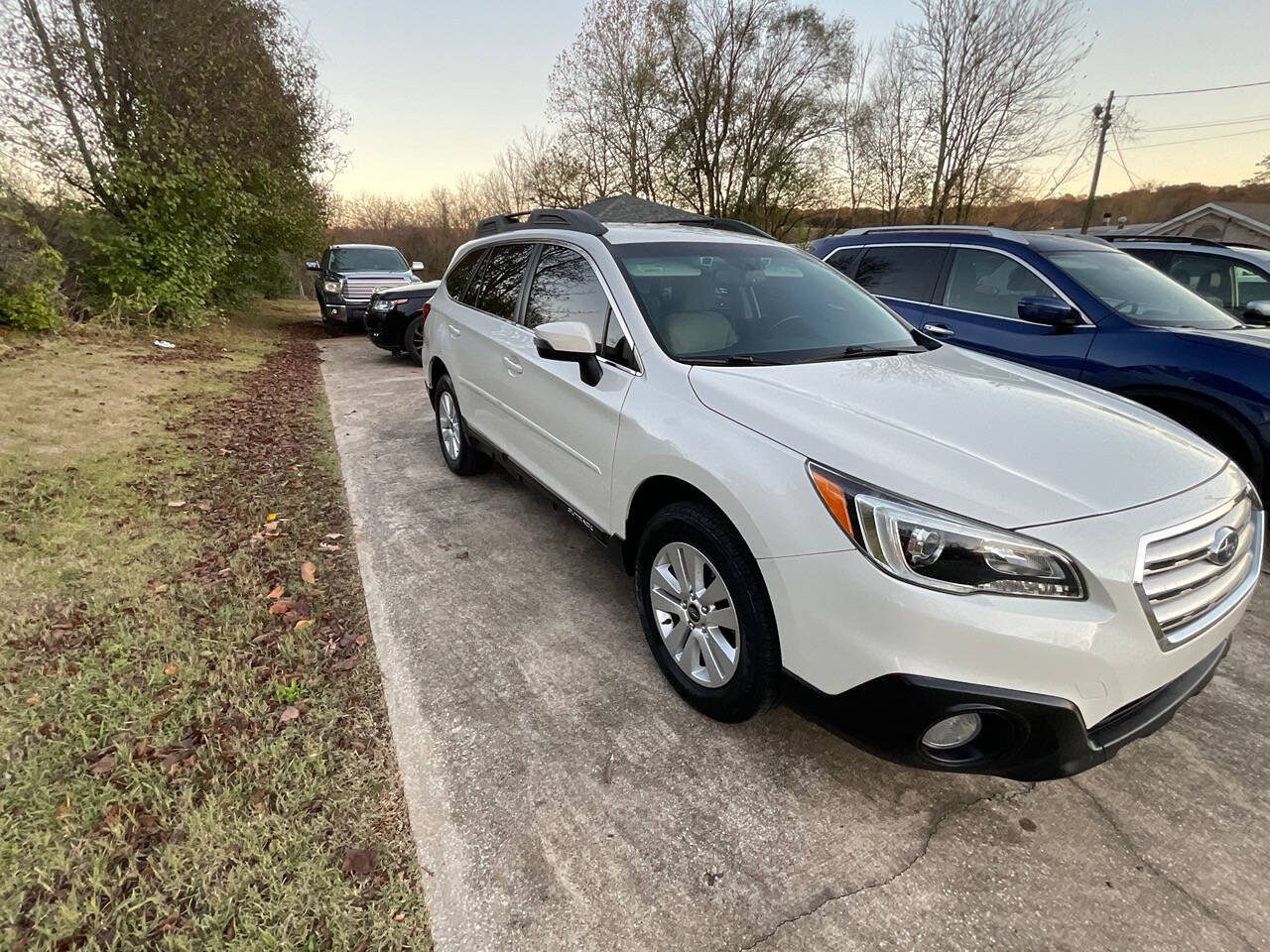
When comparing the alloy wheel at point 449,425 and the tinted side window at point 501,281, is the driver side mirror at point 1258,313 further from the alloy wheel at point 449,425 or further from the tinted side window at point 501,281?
the alloy wheel at point 449,425

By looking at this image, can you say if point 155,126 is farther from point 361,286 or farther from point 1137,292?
point 1137,292

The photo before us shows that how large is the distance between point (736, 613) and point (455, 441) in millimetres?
3256

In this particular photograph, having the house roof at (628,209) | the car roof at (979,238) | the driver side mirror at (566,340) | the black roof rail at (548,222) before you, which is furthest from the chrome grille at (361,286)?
the driver side mirror at (566,340)

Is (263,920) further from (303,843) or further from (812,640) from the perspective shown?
(812,640)

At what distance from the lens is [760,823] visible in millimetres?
1927

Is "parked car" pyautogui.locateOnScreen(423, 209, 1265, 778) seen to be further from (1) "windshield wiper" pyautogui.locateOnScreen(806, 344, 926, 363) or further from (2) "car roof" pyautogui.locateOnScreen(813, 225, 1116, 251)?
(2) "car roof" pyautogui.locateOnScreen(813, 225, 1116, 251)

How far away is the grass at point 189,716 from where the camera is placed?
1629mm

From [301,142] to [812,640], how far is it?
1517cm

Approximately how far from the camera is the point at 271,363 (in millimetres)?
9414

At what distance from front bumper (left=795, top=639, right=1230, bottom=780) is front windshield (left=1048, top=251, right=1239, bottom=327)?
3.25m

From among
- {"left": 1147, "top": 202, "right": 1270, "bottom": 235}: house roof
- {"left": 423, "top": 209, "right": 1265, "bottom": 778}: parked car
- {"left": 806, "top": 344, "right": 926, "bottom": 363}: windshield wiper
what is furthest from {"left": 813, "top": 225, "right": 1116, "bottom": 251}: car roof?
{"left": 1147, "top": 202, "right": 1270, "bottom": 235}: house roof

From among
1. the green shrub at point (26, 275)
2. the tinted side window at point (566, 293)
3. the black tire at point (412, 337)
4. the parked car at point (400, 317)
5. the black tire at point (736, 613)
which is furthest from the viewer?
the black tire at point (412, 337)

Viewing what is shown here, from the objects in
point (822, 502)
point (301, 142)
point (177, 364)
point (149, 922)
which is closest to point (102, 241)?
point (177, 364)

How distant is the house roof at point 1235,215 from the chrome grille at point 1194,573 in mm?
29087
